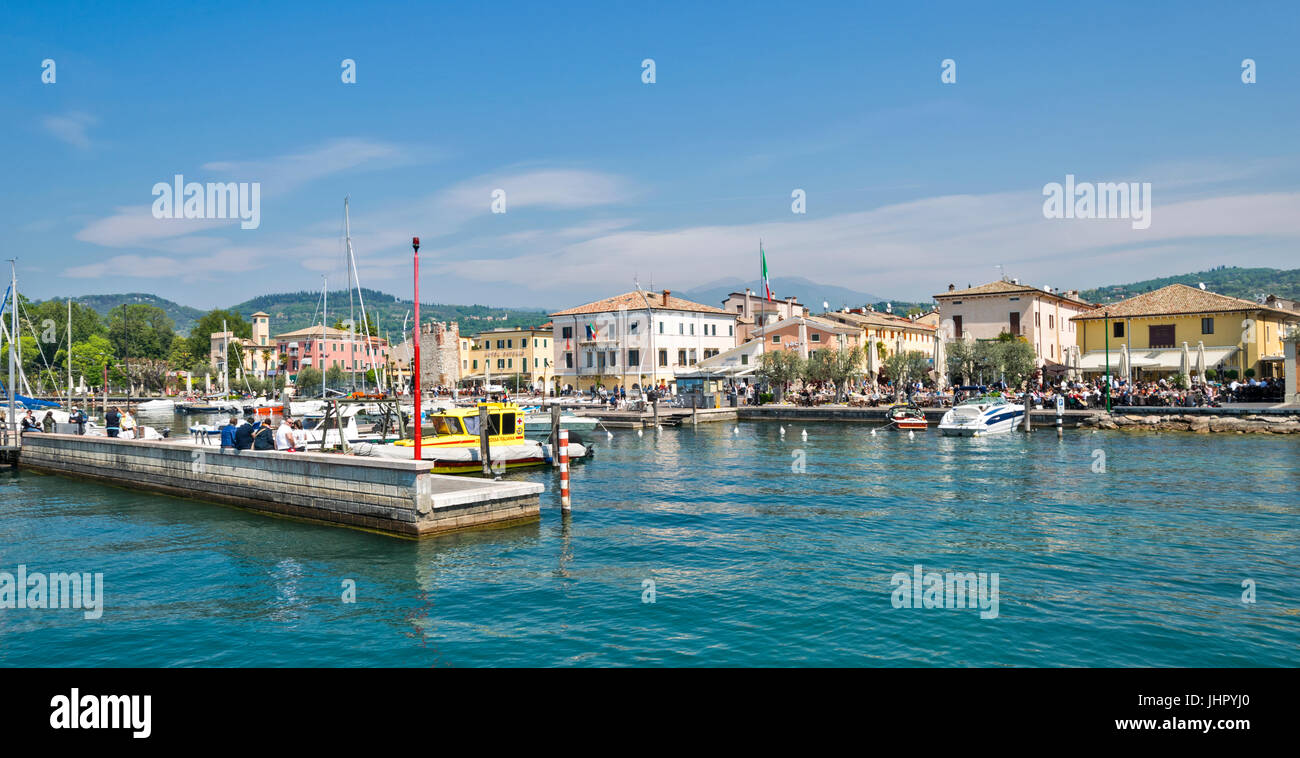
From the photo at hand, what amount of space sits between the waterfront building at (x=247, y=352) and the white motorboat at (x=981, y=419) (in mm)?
87174

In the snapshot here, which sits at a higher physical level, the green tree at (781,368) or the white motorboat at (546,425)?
the green tree at (781,368)

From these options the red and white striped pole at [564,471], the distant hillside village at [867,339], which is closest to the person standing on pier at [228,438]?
the red and white striped pole at [564,471]

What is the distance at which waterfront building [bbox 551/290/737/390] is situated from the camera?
2810 inches

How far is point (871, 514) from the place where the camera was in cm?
1941

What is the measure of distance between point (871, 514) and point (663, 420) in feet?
99.3

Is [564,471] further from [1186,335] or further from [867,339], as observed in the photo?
[867,339]

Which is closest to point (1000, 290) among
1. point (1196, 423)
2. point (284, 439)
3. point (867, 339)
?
point (867, 339)

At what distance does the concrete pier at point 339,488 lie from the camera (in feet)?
55.0

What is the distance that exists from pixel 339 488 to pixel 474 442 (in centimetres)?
923

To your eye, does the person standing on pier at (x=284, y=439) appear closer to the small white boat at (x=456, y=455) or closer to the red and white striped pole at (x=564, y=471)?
the small white boat at (x=456, y=455)

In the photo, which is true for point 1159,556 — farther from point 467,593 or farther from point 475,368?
Answer: point 475,368

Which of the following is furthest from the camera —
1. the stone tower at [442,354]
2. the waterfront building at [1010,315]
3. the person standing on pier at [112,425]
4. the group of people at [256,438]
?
the stone tower at [442,354]

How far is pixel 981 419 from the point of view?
125 feet
